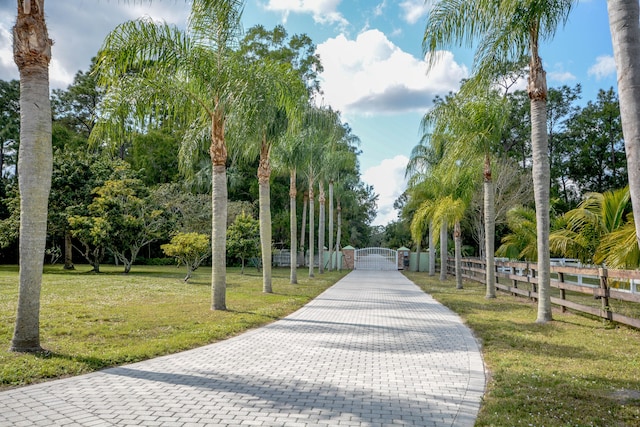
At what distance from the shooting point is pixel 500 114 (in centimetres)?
1317

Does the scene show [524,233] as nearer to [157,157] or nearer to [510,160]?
[510,160]

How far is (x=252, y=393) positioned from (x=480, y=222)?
92.2 feet

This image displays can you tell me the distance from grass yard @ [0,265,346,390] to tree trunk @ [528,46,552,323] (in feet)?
18.5

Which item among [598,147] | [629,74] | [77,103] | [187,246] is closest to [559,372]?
[629,74]

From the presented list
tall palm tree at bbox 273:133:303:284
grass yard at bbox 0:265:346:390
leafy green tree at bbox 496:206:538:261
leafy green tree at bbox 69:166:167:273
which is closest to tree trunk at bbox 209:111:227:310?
grass yard at bbox 0:265:346:390

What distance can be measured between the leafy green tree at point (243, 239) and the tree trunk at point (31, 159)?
15.5 metres

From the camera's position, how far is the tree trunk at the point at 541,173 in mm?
8750

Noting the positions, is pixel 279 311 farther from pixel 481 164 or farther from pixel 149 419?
pixel 481 164

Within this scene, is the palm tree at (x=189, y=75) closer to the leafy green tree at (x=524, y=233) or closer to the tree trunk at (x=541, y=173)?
the tree trunk at (x=541, y=173)

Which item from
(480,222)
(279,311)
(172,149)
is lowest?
(279,311)

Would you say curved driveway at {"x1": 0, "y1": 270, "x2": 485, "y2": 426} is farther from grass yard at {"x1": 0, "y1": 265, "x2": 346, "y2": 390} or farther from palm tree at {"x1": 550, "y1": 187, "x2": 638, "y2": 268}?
palm tree at {"x1": 550, "y1": 187, "x2": 638, "y2": 268}

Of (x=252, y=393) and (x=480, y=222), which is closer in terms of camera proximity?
(x=252, y=393)

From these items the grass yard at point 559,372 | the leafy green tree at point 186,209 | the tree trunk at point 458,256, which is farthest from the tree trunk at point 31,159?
the leafy green tree at point 186,209

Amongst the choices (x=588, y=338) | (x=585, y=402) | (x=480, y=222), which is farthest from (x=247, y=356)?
(x=480, y=222)
